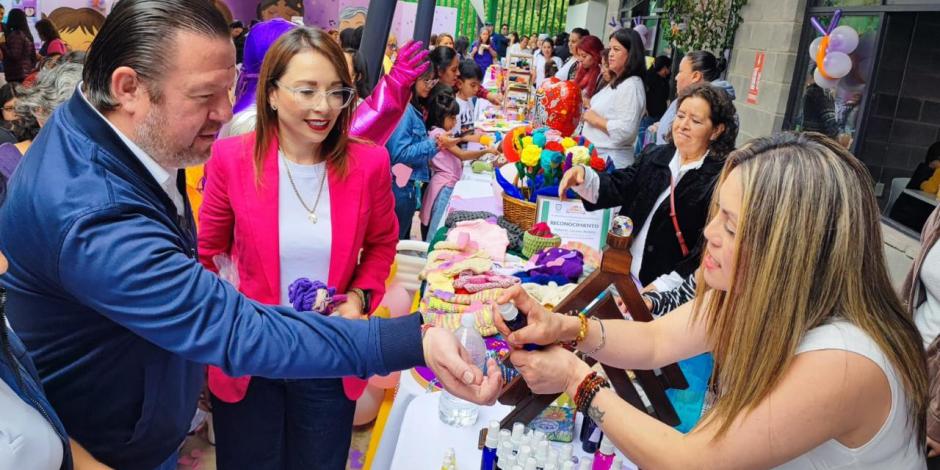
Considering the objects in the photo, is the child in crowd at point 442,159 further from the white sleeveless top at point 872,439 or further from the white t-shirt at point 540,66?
the white t-shirt at point 540,66

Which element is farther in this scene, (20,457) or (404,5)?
(404,5)

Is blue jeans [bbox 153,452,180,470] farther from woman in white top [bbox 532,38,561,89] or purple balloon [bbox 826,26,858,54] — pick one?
woman in white top [bbox 532,38,561,89]

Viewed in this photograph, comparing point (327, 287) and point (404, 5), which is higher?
point (404, 5)

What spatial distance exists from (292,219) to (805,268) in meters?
1.30

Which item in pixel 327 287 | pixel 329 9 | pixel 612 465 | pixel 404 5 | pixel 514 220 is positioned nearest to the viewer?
pixel 612 465

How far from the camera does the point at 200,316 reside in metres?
1.07

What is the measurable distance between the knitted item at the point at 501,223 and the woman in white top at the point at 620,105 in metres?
1.72

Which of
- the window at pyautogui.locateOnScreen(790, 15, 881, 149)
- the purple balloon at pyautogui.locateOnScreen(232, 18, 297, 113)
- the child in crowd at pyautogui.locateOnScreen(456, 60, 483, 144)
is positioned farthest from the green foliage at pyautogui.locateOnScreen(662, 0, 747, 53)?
the purple balloon at pyautogui.locateOnScreen(232, 18, 297, 113)

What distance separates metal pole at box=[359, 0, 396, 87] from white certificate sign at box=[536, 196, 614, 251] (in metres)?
1.31

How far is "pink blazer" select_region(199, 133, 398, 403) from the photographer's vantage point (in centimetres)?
178

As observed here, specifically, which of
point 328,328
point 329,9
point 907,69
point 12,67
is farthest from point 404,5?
point 328,328

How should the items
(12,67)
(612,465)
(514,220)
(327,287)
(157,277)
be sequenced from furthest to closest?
(12,67), (514,220), (327,287), (612,465), (157,277)

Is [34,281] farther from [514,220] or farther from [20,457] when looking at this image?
[514,220]

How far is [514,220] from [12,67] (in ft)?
21.9
